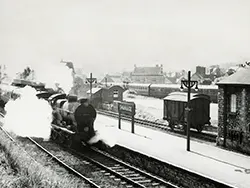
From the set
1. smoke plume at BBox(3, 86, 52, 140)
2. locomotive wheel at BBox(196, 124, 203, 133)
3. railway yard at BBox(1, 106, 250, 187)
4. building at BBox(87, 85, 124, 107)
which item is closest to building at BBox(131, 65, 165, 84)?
building at BBox(87, 85, 124, 107)

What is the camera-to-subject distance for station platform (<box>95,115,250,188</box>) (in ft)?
33.0

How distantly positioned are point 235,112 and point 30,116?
10521mm

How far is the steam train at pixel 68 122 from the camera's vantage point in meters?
13.9

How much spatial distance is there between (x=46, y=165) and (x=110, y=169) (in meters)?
2.61

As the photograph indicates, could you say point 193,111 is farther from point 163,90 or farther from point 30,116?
point 163,90

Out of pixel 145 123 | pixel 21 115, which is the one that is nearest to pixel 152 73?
pixel 145 123

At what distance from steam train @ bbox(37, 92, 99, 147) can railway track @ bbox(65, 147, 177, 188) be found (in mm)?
803

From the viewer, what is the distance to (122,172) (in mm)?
11141

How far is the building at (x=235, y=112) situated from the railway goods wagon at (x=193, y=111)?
3693 mm

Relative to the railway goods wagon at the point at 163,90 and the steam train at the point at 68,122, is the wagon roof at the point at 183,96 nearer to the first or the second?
the steam train at the point at 68,122

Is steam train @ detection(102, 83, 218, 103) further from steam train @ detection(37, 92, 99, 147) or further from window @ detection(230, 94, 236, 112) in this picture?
steam train @ detection(37, 92, 99, 147)

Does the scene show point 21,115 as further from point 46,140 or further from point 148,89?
point 148,89

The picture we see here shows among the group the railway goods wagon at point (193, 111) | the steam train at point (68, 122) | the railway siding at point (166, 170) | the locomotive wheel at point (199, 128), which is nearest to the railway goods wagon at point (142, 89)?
the railway goods wagon at point (193, 111)

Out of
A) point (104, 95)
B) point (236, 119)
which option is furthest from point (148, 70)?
point (236, 119)
